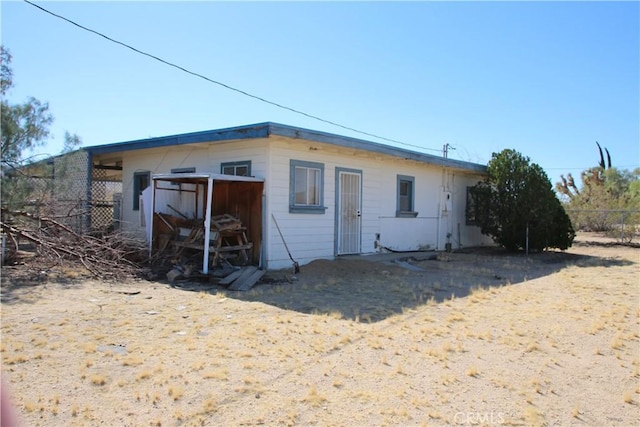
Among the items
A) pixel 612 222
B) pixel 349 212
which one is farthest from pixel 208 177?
pixel 612 222

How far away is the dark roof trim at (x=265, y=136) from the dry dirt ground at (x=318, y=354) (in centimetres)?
336

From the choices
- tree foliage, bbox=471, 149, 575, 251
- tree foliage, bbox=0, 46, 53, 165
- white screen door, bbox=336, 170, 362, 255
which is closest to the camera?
tree foliage, bbox=0, 46, 53, 165

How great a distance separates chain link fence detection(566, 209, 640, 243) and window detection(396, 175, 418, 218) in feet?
34.0

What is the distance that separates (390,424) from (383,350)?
5.46 ft

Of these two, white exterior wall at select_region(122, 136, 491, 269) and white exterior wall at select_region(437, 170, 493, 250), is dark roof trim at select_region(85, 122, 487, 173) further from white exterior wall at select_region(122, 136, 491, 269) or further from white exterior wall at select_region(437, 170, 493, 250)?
white exterior wall at select_region(437, 170, 493, 250)

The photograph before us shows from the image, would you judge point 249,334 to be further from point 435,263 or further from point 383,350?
point 435,263

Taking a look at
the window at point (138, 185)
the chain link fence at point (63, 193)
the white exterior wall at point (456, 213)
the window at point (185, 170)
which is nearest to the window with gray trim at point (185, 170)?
the window at point (185, 170)

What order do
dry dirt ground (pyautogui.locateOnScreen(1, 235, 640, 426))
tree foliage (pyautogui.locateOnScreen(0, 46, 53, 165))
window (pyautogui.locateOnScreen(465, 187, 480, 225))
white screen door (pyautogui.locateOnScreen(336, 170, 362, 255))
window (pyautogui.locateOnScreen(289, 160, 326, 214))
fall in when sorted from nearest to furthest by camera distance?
dry dirt ground (pyautogui.locateOnScreen(1, 235, 640, 426))
tree foliage (pyautogui.locateOnScreen(0, 46, 53, 165))
window (pyautogui.locateOnScreen(289, 160, 326, 214))
white screen door (pyautogui.locateOnScreen(336, 170, 362, 255))
window (pyautogui.locateOnScreen(465, 187, 480, 225))

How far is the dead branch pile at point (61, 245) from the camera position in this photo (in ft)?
28.8

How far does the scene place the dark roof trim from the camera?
33.2 ft

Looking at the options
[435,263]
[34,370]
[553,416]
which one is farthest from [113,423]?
[435,263]

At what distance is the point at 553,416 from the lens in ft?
11.5

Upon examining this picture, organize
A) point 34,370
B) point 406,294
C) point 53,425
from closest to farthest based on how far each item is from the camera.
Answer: point 53,425, point 34,370, point 406,294

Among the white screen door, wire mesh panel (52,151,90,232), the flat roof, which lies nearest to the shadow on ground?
the white screen door
